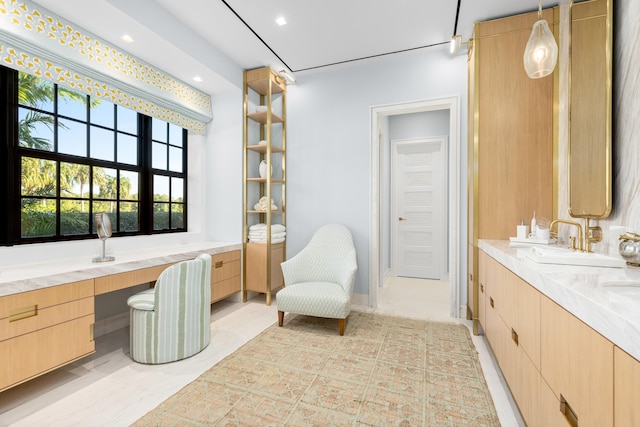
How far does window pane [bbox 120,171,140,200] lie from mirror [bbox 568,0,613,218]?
3775mm

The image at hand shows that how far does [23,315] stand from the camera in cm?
162

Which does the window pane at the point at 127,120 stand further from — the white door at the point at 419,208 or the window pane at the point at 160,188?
→ the white door at the point at 419,208

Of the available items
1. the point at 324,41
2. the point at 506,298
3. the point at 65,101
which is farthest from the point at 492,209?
the point at 65,101

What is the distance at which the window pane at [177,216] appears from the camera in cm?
351

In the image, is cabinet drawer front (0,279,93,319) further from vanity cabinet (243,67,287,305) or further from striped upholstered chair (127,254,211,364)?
vanity cabinet (243,67,287,305)

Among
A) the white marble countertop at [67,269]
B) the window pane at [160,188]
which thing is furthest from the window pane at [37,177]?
the window pane at [160,188]

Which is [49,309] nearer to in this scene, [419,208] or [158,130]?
[158,130]

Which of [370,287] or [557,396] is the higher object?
[557,396]

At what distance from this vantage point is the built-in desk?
1.57 m

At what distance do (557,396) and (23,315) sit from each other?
2559mm

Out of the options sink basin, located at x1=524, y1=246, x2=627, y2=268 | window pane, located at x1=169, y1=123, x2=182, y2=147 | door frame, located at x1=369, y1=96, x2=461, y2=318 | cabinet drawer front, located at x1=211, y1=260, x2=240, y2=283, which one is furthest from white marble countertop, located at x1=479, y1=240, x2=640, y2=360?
window pane, located at x1=169, y1=123, x2=182, y2=147

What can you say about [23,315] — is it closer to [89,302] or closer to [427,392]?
[89,302]

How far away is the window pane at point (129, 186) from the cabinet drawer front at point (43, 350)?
143 centimetres

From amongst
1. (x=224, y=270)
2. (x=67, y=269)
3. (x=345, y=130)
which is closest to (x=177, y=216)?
(x=224, y=270)
